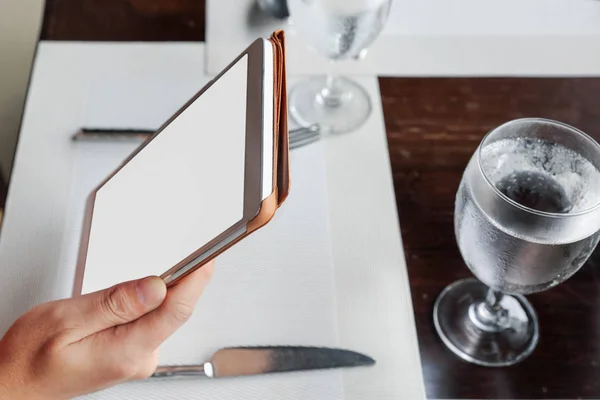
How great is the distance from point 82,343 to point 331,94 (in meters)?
0.31

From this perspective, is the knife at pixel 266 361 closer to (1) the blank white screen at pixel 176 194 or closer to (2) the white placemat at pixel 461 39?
(1) the blank white screen at pixel 176 194

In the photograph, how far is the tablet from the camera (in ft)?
1.06

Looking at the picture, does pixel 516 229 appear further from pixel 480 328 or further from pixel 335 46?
pixel 335 46

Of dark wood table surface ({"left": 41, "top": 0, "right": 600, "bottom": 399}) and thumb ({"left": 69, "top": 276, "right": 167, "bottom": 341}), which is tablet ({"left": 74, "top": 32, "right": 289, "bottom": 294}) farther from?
dark wood table surface ({"left": 41, "top": 0, "right": 600, "bottom": 399})

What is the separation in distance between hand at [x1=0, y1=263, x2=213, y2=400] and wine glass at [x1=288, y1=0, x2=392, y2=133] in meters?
0.22

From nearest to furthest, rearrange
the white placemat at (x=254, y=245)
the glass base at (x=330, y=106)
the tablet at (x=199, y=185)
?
the tablet at (x=199, y=185) → the white placemat at (x=254, y=245) → the glass base at (x=330, y=106)

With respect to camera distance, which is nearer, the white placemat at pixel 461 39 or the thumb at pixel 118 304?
the thumb at pixel 118 304

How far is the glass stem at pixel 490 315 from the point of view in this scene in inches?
18.1

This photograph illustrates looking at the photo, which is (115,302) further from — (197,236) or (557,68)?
(557,68)

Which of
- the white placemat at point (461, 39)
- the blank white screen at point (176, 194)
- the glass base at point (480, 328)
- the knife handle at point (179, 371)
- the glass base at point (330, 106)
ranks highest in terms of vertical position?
the white placemat at point (461, 39)

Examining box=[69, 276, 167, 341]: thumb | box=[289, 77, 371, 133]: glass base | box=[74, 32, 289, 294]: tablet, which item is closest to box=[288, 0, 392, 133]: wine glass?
box=[289, 77, 371, 133]: glass base

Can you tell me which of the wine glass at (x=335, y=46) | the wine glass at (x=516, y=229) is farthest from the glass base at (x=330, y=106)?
the wine glass at (x=516, y=229)

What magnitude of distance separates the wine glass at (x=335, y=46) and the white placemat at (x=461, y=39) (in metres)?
0.03

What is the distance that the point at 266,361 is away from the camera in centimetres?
42
